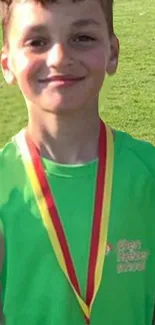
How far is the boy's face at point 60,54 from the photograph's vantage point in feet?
9.28

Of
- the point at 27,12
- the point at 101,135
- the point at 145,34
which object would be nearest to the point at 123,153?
the point at 101,135

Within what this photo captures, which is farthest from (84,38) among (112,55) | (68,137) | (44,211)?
(44,211)

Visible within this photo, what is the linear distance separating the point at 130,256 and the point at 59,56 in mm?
643

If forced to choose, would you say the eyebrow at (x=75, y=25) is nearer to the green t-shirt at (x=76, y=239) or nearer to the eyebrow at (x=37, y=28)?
the eyebrow at (x=37, y=28)

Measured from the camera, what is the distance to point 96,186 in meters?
2.98

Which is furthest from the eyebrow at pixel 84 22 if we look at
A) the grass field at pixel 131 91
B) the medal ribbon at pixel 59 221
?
the grass field at pixel 131 91

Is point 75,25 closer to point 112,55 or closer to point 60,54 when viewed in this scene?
point 60,54

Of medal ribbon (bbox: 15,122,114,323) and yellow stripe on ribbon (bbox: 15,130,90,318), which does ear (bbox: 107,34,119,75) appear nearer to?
medal ribbon (bbox: 15,122,114,323)

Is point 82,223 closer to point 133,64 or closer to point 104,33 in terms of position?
point 104,33

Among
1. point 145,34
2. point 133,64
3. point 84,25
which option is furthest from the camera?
point 145,34

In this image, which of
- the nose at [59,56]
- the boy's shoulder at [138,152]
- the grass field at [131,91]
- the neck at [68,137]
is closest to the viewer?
the nose at [59,56]

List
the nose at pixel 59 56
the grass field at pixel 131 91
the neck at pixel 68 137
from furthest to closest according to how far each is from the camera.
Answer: the grass field at pixel 131 91 < the neck at pixel 68 137 < the nose at pixel 59 56

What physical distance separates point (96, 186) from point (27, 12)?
54 cm

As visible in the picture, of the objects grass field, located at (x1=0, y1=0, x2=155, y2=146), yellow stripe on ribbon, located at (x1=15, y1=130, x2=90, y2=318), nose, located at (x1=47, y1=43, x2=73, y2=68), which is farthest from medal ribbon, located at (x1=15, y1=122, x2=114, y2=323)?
grass field, located at (x1=0, y1=0, x2=155, y2=146)
